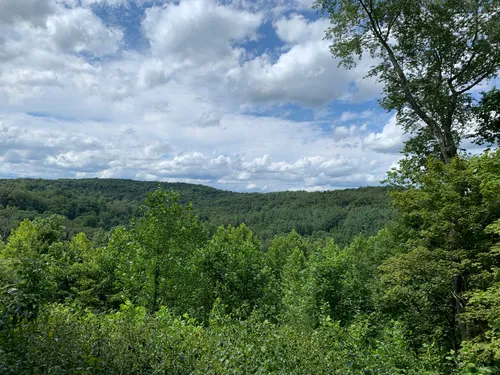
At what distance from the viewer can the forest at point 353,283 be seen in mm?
4188

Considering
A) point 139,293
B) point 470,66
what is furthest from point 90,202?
point 470,66

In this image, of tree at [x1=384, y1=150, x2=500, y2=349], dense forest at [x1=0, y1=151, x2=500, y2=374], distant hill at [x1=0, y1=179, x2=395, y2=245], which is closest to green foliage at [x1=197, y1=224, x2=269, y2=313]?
dense forest at [x1=0, y1=151, x2=500, y2=374]

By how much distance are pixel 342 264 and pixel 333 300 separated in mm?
1697

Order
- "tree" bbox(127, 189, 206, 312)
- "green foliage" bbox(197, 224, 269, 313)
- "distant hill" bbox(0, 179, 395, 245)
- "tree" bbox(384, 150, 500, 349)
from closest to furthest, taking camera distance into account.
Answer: "tree" bbox(384, 150, 500, 349) < "tree" bbox(127, 189, 206, 312) < "green foliage" bbox(197, 224, 269, 313) < "distant hill" bbox(0, 179, 395, 245)

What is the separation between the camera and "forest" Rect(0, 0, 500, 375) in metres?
4.19

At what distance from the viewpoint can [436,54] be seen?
38.1ft

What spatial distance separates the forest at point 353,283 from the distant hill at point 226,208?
202 feet

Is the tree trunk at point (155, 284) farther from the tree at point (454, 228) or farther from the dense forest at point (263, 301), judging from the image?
the tree at point (454, 228)

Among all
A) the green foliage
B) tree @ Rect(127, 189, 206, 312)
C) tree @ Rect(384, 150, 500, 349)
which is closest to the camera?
tree @ Rect(384, 150, 500, 349)

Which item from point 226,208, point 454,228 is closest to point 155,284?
point 454,228

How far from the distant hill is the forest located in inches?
2427

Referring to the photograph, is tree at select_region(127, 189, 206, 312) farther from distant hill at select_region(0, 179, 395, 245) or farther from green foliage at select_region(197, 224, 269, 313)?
distant hill at select_region(0, 179, 395, 245)

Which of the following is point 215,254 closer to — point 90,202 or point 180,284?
point 180,284

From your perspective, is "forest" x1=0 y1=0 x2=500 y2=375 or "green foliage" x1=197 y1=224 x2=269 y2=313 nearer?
"forest" x1=0 y1=0 x2=500 y2=375
